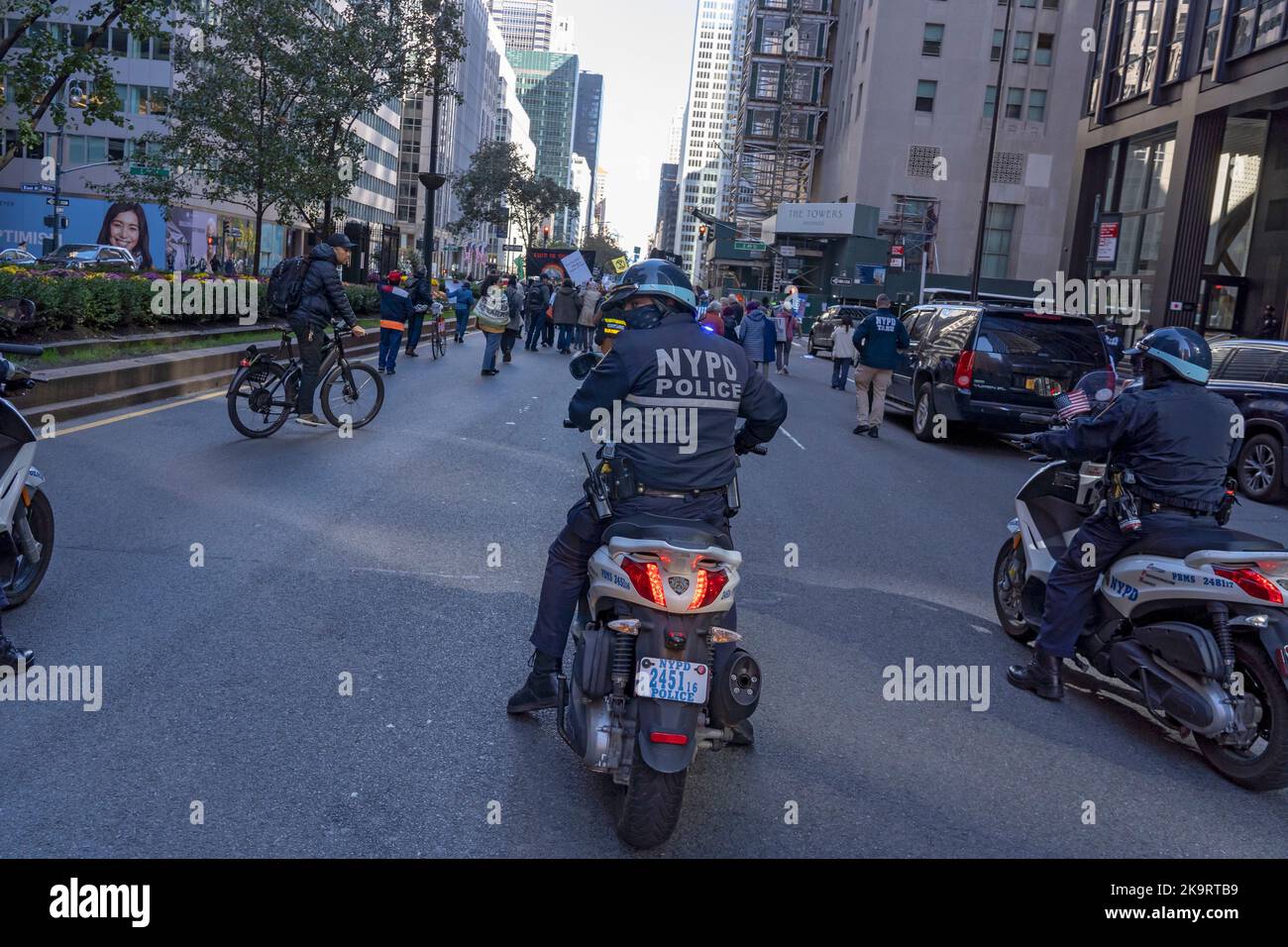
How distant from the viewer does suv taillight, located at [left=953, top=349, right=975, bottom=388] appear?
52.3 feet

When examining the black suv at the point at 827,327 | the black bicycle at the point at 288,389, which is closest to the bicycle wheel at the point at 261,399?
the black bicycle at the point at 288,389

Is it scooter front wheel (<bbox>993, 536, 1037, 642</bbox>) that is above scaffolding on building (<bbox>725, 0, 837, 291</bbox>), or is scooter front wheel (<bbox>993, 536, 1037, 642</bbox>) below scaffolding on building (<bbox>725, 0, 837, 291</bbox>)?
below

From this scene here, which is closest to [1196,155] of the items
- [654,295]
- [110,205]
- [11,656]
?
[654,295]

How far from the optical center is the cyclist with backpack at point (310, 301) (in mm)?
12242

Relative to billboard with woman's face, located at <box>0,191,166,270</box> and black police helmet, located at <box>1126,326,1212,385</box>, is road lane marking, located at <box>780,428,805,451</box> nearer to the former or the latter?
black police helmet, located at <box>1126,326,1212,385</box>

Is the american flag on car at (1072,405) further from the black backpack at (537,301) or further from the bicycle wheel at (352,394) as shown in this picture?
the black backpack at (537,301)

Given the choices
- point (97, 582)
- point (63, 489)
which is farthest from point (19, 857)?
point (63, 489)

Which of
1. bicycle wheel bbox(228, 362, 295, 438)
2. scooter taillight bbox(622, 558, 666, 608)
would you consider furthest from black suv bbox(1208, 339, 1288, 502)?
scooter taillight bbox(622, 558, 666, 608)

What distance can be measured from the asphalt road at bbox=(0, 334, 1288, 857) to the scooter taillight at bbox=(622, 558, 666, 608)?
82 cm

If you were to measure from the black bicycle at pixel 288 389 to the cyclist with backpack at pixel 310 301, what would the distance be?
0.36 ft

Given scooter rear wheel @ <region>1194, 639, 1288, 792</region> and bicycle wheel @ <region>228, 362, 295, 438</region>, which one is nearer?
scooter rear wheel @ <region>1194, 639, 1288, 792</region>

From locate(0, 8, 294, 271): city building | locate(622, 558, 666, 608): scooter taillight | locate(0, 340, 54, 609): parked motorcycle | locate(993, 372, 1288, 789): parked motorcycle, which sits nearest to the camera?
locate(622, 558, 666, 608): scooter taillight

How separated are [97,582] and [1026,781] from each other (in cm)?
490

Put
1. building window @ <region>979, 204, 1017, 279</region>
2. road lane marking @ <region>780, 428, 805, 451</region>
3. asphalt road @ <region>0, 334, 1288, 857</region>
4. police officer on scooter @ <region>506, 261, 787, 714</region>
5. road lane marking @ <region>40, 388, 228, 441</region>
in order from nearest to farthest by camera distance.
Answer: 1. asphalt road @ <region>0, 334, 1288, 857</region>
2. police officer on scooter @ <region>506, 261, 787, 714</region>
3. road lane marking @ <region>40, 388, 228, 441</region>
4. road lane marking @ <region>780, 428, 805, 451</region>
5. building window @ <region>979, 204, 1017, 279</region>
